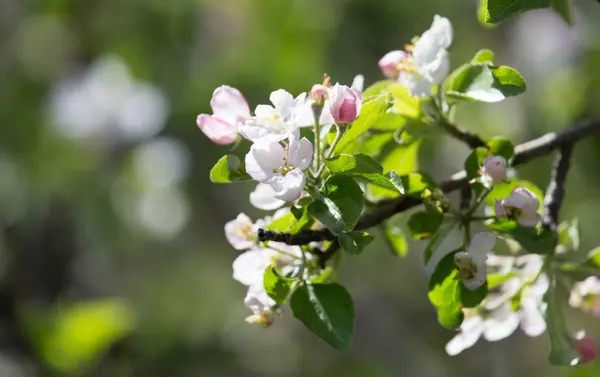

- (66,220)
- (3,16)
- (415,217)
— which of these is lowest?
(66,220)

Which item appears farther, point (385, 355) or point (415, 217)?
point (385, 355)

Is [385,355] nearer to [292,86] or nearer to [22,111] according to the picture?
[292,86]

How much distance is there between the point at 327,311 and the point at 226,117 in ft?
0.45

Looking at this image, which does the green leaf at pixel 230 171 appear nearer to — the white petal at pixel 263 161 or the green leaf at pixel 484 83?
the white petal at pixel 263 161

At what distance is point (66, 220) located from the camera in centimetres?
250

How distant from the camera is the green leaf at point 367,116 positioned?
48cm

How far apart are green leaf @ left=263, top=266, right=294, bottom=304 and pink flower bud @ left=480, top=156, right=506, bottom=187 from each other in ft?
0.46

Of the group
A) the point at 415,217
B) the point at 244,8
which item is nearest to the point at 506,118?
the point at 244,8

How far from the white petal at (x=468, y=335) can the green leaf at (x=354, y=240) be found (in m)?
0.16

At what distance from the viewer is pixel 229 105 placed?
1.67 feet

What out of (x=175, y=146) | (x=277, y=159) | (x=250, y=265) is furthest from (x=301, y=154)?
(x=175, y=146)

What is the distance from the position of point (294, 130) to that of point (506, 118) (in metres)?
1.67

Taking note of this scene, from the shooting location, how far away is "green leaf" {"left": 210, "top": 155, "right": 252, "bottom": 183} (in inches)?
18.5

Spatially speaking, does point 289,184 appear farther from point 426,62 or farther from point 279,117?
point 426,62
